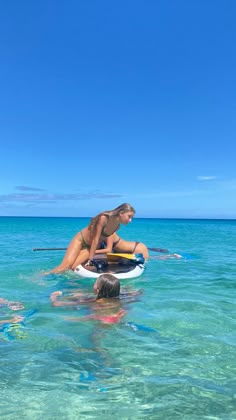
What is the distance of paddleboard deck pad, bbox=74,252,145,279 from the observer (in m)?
8.72

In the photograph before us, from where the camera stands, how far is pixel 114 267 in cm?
919

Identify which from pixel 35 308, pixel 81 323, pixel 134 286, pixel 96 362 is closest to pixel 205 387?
pixel 96 362

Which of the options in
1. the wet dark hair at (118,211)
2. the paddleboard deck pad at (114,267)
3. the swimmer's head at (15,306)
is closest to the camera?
the swimmer's head at (15,306)

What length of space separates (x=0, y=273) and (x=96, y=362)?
7302 millimetres

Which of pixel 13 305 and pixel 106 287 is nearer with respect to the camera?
pixel 106 287

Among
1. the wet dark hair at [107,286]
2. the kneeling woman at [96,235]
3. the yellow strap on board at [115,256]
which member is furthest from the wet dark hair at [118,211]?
the wet dark hair at [107,286]

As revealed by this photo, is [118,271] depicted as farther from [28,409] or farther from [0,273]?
[28,409]

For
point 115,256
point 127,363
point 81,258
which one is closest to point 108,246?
point 115,256

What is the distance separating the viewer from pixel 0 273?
10.5 m

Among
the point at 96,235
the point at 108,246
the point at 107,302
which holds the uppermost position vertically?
the point at 96,235

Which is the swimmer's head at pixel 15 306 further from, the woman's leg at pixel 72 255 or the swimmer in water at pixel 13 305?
the woman's leg at pixel 72 255

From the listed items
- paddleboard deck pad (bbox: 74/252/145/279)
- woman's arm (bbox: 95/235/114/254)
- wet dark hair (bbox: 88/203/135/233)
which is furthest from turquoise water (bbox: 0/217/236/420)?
woman's arm (bbox: 95/235/114/254)

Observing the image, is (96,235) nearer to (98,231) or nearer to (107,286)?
(98,231)

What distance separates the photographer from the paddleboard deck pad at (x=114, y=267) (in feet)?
28.6
